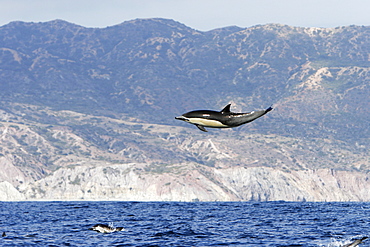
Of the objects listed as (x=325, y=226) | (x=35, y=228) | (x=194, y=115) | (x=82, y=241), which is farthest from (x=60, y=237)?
(x=194, y=115)

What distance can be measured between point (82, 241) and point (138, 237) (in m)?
5.70

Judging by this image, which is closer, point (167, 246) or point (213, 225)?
point (167, 246)

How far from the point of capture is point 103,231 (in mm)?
72438

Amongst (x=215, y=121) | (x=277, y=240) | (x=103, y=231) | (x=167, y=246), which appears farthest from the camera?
(x=103, y=231)

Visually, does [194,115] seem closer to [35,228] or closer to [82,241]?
[82,241]

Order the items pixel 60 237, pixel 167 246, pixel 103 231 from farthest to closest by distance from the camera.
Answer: pixel 103 231 → pixel 60 237 → pixel 167 246

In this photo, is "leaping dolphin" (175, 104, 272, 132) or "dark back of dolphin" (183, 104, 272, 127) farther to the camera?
"leaping dolphin" (175, 104, 272, 132)

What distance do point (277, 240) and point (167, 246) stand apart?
10.3 m

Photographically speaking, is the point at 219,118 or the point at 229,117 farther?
Answer: the point at 219,118

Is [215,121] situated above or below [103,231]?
above

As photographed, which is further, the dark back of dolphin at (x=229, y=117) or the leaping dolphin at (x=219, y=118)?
the leaping dolphin at (x=219, y=118)

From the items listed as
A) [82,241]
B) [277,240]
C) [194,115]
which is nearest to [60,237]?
[82,241]

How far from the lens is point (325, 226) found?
8000 cm

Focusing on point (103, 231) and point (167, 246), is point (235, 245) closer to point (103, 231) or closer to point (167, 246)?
point (167, 246)
